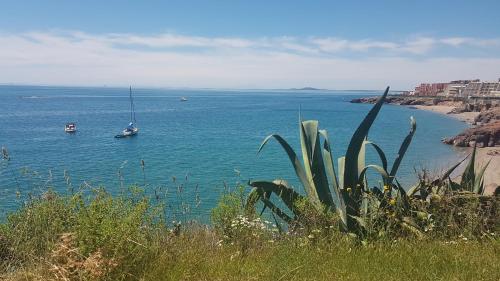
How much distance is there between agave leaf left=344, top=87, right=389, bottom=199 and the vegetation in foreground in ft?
0.04

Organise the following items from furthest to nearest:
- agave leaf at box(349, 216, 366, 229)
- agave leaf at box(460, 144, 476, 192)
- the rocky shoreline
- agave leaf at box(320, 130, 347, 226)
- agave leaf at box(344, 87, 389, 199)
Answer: the rocky shoreline → agave leaf at box(460, 144, 476, 192) → agave leaf at box(344, 87, 389, 199) → agave leaf at box(320, 130, 347, 226) → agave leaf at box(349, 216, 366, 229)

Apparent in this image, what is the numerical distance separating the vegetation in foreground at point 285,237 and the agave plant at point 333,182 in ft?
0.04

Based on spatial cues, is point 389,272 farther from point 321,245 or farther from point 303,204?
point 303,204

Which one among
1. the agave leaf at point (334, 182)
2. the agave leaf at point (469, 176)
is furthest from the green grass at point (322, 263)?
the agave leaf at point (469, 176)

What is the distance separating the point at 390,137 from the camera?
51156mm

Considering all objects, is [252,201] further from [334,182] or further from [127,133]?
[127,133]

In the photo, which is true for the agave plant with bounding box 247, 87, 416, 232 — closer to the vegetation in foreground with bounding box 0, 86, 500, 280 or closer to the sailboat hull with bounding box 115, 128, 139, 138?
the vegetation in foreground with bounding box 0, 86, 500, 280

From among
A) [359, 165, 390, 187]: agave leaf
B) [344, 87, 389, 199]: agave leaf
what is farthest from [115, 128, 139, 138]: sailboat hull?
[359, 165, 390, 187]: agave leaf

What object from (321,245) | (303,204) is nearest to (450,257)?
(321,245)

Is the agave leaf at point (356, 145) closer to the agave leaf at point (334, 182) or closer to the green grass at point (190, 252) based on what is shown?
the agave leaf at point (334, 182)

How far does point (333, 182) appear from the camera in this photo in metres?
4.76

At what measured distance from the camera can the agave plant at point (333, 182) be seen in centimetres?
437

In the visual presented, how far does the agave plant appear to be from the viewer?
4.37 meters

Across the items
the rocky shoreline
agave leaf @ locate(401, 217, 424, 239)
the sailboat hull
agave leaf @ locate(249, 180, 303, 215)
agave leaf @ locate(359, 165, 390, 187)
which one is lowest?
the sailboat hull
